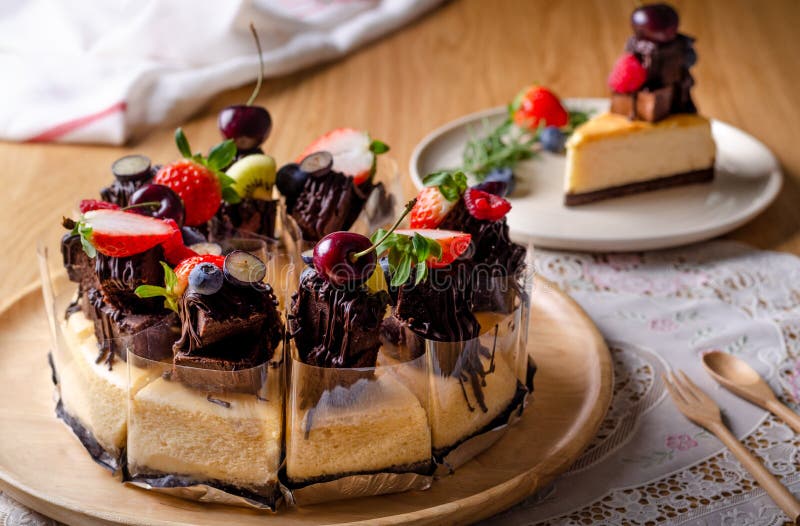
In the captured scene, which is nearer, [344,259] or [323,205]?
[344,259]

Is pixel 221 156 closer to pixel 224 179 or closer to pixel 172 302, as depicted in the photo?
pixel 224 179

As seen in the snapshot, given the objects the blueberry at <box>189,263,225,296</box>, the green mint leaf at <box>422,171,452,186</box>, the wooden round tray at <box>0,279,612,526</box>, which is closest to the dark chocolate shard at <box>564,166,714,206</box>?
the wooden round tray at <box>0,279,612,526</box>

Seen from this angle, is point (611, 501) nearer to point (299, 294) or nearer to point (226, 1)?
point (299, 294)

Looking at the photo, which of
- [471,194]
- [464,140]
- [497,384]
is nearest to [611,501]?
[497,384]

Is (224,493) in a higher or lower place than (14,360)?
higher

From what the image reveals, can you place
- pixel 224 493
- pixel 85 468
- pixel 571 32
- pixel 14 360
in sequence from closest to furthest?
pixel 224 493 < pixel 85 468 < pixel 14 360 < pixel 571 32

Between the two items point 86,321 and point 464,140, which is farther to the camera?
point 464,140

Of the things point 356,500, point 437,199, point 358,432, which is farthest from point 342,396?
point 437,199
